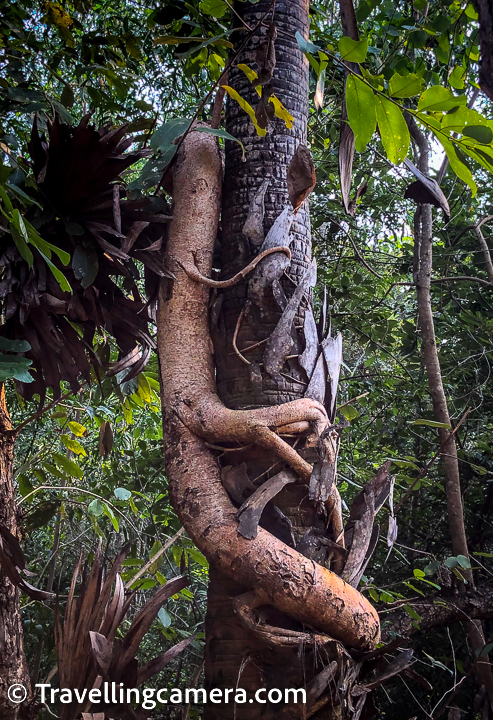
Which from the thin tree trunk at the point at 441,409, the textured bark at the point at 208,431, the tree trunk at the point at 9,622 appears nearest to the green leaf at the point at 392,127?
the textured bark at the point at 208,431

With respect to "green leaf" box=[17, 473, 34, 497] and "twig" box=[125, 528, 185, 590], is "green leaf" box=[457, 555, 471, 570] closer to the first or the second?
"twig" box=[125, 528, 185, 590]

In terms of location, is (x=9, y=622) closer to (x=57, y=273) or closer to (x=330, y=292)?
(x=57, y=273)

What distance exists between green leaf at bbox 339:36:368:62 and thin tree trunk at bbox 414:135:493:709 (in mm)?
1494

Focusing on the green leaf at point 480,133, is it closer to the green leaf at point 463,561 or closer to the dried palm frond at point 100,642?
the dried palm frond at point 100,642

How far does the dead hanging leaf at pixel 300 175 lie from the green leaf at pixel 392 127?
0.37 meters

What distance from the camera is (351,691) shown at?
111 centimetres

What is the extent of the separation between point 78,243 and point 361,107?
78 centimetres

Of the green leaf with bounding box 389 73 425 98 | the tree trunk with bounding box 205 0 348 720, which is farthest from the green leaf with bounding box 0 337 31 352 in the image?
the green leaf with bounding box 389 73 425 98

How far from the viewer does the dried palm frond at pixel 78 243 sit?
4.63 ft

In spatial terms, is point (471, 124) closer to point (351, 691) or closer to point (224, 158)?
point (224, 158)

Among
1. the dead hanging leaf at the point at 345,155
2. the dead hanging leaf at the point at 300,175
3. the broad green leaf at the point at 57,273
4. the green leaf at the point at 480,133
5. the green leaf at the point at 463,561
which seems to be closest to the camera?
the green leaf at the point at 480,133

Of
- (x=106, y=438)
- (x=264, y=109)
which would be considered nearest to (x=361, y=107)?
(x=264, y=109)

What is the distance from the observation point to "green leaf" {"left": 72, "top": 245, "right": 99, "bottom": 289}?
139 centimetres

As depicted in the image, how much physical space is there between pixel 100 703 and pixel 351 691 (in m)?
0.51
